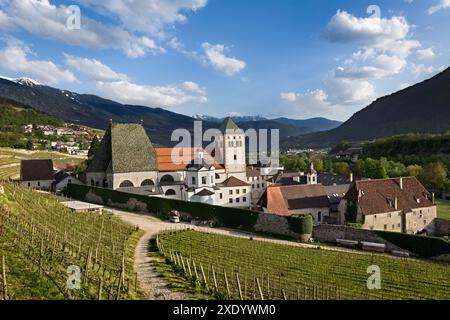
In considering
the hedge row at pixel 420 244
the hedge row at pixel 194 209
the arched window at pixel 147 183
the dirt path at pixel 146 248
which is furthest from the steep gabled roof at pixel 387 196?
the arched window at pixel 147 183

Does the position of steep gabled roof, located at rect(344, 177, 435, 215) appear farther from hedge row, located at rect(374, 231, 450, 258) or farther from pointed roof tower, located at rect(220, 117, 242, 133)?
pointed roof tower, located at rect(220, 117, 242, 133)

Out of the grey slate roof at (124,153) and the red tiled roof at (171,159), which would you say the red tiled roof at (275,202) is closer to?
the red tiled roof at (171,159)

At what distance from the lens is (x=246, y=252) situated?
Result: 32.2 metres

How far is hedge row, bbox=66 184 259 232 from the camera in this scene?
144ft

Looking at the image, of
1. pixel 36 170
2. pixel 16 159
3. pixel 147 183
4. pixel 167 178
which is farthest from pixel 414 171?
pixel 16 159

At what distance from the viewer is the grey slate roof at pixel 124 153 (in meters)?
58.4

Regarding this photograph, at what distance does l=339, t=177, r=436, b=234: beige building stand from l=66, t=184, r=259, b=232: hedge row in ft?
38.9

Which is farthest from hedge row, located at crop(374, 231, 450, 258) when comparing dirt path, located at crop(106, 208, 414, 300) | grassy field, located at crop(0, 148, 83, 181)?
grassy field, located at crop(0, 148, 83, 181)

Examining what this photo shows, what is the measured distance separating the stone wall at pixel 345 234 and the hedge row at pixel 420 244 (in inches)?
19.6

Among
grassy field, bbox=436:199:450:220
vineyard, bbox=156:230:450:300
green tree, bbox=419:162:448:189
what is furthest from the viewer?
green tree, bbox=419:162:448:189

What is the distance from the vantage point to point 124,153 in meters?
59.3

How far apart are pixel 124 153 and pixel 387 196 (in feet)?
117
